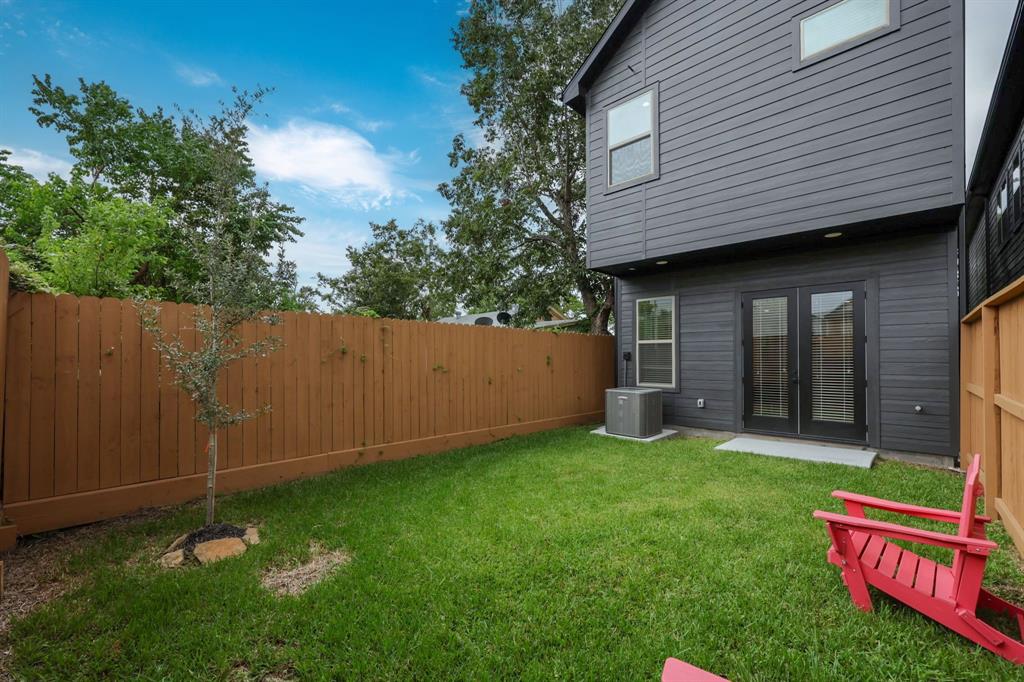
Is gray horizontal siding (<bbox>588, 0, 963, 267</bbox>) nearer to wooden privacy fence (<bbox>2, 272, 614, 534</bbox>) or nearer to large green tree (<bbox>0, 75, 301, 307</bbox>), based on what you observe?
wooden privacy fence (<bbox>2, 272, 614, 534</bbox>)

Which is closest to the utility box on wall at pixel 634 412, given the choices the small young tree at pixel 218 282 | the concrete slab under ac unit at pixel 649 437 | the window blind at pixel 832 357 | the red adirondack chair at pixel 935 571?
the concrete slab under ac unit at pixel 649 437

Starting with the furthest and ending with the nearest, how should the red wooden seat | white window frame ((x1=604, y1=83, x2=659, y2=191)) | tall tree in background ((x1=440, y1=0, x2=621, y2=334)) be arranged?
tall tree in background ((x1=440, y1=0, x2=621, y2=334))
white window frame ((x1=604, y1=83, x2=659, y2=191))
the red wooden seat

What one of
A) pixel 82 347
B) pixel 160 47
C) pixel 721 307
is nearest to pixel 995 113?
pixel 721 307

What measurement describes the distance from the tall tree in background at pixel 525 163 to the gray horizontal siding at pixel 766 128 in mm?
4931

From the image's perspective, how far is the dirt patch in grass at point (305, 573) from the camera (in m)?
2.40

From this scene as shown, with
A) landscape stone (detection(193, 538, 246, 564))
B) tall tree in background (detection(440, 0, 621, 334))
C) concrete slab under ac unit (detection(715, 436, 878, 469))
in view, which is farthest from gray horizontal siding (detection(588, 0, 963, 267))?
landscape stone (detection(193, 538, 246, 564))

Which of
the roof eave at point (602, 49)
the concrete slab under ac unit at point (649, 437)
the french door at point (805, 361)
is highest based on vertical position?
the roof eave at point (602, 49)

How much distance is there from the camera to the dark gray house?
481cm

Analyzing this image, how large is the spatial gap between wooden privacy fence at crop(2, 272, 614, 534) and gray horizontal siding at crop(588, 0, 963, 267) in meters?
2.94

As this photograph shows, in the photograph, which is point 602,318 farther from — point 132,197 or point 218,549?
point 132,197

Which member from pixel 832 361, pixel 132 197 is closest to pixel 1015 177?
pixel 832 361

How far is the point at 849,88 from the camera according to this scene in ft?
16.8

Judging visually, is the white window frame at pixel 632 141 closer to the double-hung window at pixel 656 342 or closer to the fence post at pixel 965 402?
the double-hung window at pixel 656 342

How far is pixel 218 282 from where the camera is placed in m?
2.98
